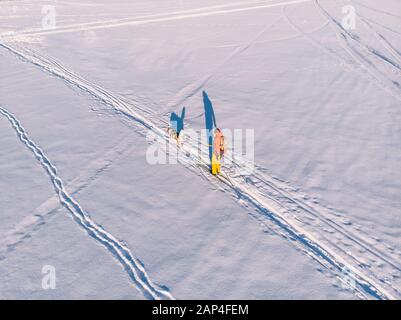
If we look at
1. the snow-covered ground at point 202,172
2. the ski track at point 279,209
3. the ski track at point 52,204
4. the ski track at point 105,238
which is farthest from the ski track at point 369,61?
the ski track at point 105,238

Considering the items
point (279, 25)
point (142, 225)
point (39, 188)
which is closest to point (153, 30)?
point (279, 25)

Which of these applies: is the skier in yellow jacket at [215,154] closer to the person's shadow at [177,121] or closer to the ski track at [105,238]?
the person's shadow at [177,121]

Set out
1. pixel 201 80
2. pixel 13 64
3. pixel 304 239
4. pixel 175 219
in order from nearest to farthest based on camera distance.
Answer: pixel 304 239
pixel 175 219
pixel 201 80
pixel 13 64

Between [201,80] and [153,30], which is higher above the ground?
[153,30]

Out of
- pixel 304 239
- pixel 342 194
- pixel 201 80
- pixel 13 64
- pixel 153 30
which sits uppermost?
pixel 153 30

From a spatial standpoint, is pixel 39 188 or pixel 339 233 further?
pixel 39 188

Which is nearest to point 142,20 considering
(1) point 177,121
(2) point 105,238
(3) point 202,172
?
(1) point 177,121

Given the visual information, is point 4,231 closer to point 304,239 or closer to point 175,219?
point 175,219
